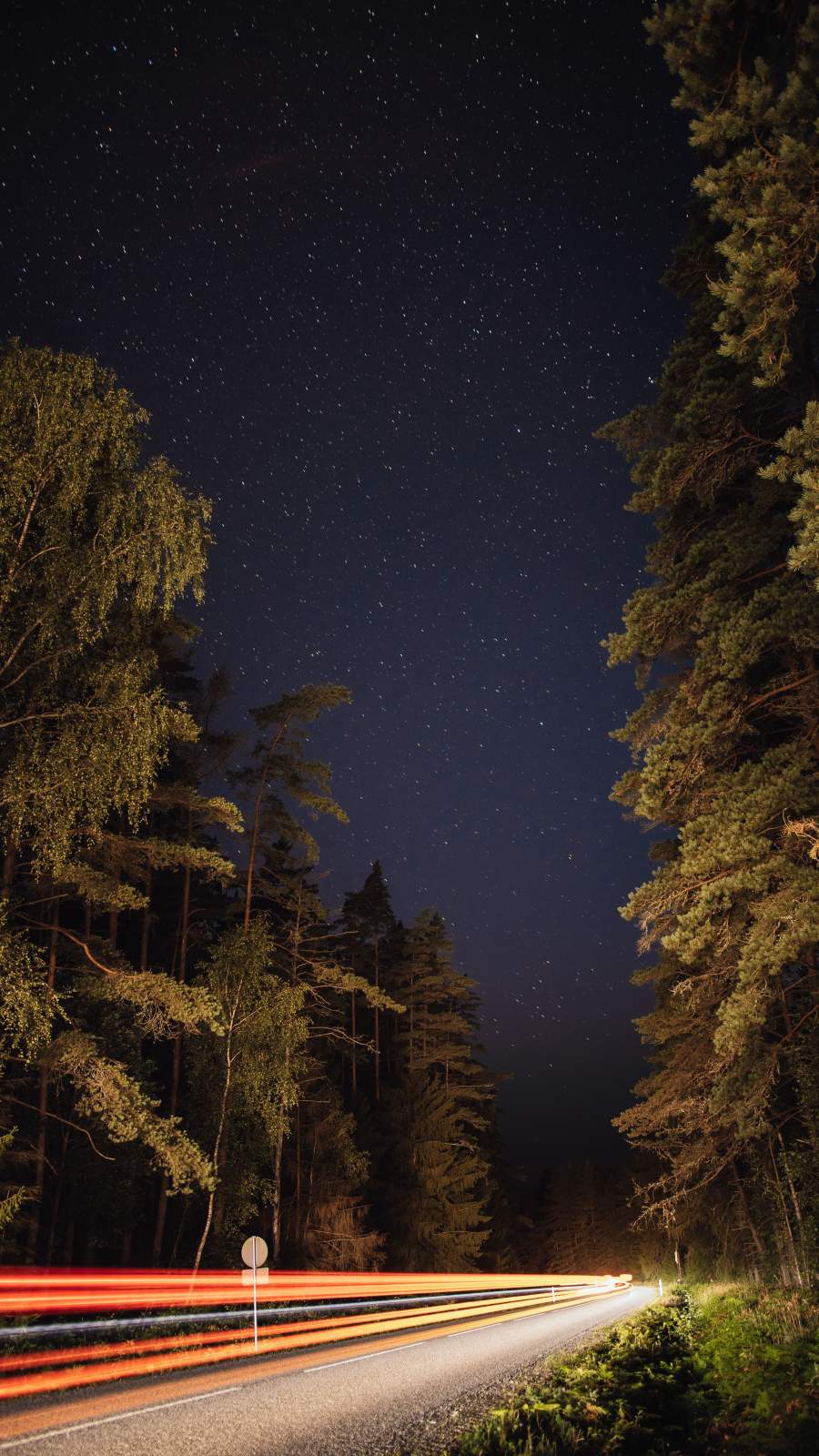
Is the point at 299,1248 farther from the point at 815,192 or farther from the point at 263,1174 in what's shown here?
the point at 815,192

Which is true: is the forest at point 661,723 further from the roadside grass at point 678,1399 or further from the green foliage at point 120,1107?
the roadside grass at point 678,1399

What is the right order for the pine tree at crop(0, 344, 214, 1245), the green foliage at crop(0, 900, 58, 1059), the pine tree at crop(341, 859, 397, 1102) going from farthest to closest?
1. the pine tree at crop(341, 859, 397, 1102)
2. the pine tree at crop(0, 344, 214, 1245)
3. the green foliage at crop(0, 900, 58, 1059)

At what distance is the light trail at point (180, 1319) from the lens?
10031 mm

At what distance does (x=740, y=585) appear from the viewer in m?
12.3

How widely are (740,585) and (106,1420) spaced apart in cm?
1249

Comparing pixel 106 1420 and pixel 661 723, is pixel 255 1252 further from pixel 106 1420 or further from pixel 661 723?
pixel 661 723

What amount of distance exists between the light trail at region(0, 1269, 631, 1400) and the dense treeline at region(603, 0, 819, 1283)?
270 inches

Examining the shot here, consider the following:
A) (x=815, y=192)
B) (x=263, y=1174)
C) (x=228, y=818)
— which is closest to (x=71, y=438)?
(x=228, y=818)

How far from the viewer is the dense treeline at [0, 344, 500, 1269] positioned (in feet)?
39.9

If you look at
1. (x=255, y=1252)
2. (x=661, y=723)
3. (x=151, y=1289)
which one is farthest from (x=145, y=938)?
(x=661, y=723)

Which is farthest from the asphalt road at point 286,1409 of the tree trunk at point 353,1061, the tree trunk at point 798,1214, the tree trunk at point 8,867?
the tree trunk at point 353,1061

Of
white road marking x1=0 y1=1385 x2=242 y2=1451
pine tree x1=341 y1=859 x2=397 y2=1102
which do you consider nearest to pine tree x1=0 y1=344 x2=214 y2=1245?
white road marking x1=0 y1=1385 x2=242 y2=1451

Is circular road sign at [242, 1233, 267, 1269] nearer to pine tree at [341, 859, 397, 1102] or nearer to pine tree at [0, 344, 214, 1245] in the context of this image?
pine tree at [0, 344, 214, 1245]

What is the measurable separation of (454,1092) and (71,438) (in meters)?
34.7
